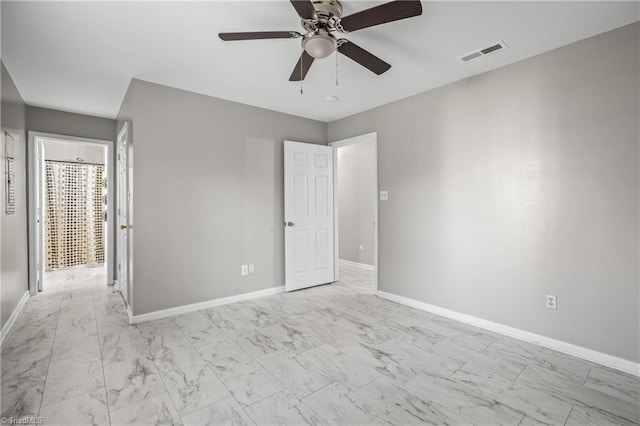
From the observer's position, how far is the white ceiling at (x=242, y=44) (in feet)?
6.96

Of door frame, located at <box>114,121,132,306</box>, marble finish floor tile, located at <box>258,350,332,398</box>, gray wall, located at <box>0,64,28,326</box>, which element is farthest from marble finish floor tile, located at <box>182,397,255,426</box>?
gray wall, located at <box>0,64,28,326</box>

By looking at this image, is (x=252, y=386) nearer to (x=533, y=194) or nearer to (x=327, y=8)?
(x=327, y=8)

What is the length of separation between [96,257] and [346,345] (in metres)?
6.18

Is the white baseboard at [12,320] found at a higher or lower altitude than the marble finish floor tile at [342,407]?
higher

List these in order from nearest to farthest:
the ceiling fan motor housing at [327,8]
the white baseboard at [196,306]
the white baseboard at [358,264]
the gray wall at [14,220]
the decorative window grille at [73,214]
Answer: the ceiling fan motor housing at [327,8] < the gray wall at [14,220] < the white baseboard at [196,306] < the white baseboard at [358,264] < the decorative window grille at [73,214]

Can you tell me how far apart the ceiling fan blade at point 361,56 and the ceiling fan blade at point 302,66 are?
0.25 metres

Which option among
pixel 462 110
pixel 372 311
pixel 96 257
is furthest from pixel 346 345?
pixel 96 257

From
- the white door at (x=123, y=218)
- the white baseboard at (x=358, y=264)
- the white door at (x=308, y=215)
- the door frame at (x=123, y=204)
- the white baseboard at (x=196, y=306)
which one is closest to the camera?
the white baseboard at (x=196, y=306)

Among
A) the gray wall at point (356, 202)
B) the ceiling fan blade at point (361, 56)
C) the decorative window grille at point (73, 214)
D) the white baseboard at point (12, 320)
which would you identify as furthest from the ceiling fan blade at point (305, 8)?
the decorative window grille at point (73, 214)

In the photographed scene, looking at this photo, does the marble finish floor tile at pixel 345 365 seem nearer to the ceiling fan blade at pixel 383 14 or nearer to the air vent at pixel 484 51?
the ceiling fan blade at pixel 383 14

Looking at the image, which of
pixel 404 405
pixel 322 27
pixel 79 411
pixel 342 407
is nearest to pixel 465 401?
pixel 404 405

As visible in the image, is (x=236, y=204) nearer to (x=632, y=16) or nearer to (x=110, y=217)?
(x=110, y=217)

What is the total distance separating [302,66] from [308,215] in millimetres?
2449

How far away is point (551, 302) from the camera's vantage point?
2666 millimetres
